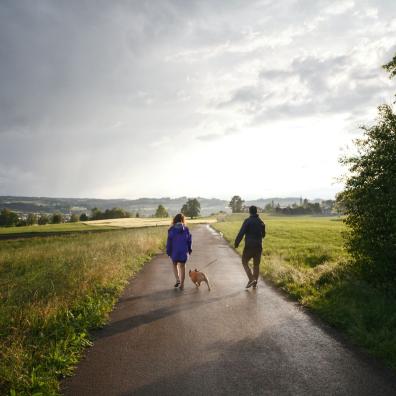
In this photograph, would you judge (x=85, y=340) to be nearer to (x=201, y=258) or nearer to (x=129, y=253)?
(x=129, y=253)

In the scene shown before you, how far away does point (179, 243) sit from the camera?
10.4m

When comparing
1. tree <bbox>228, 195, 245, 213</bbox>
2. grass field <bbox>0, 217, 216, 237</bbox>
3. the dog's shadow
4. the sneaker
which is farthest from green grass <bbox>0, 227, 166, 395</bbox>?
tree <bbox>228, 195, 245, 213</bbox>

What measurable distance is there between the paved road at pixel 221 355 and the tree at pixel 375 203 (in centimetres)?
260

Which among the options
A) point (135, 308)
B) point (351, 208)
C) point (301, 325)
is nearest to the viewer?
point (301, 325)

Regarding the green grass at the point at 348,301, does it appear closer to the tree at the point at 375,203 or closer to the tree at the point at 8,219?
the tree at the point at 375,203

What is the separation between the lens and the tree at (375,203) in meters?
8.16

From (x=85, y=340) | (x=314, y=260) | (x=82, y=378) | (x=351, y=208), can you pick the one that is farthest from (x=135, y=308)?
(x=314, y=260)

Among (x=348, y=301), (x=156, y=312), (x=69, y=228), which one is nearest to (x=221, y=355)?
(x=156, y=312)

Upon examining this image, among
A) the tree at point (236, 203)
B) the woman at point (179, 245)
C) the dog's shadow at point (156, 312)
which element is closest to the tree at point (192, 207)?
the tree at point (236, 203)

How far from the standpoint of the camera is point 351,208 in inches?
375

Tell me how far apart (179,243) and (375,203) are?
5.73 meters

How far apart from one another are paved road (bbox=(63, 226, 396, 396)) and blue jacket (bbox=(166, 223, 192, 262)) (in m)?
1.84

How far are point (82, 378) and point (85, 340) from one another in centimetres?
127

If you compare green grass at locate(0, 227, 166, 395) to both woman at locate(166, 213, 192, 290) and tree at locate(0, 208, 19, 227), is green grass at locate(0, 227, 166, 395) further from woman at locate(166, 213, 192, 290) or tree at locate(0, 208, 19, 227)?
tree at locate(0, 208, 19, 227)
